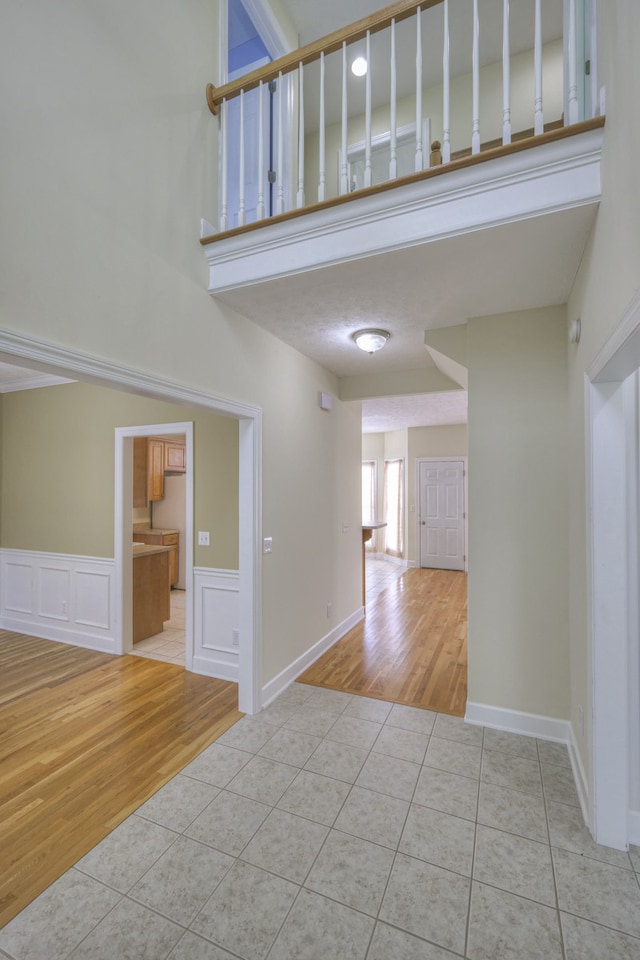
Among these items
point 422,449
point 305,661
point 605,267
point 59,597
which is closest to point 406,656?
point 305,661

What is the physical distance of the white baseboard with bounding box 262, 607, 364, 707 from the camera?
10.0ft

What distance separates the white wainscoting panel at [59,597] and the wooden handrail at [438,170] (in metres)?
3.09

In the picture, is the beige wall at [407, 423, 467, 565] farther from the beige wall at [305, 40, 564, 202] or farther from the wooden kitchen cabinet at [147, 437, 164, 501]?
the beige wall at [305, 40, 564, 202]

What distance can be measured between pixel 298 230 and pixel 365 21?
3.45 ft

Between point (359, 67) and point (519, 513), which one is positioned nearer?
point (519, 513)

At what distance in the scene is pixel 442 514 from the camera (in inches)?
324

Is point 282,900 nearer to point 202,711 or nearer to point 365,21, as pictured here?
point 202,711

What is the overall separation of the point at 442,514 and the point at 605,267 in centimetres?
689

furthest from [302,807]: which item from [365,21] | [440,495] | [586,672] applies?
[440,495]

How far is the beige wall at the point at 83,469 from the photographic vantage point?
3430 mm

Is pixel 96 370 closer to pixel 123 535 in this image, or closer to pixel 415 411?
pixel 123 535

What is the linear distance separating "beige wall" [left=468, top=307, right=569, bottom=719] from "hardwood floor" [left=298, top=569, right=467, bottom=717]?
55 centimetres

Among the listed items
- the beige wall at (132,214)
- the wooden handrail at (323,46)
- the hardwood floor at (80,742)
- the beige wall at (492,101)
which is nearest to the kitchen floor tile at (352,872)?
the hardwood floor at (80,742)

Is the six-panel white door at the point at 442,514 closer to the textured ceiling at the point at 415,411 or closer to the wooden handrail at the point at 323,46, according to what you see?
the textured ceiling at the point at 415,411
